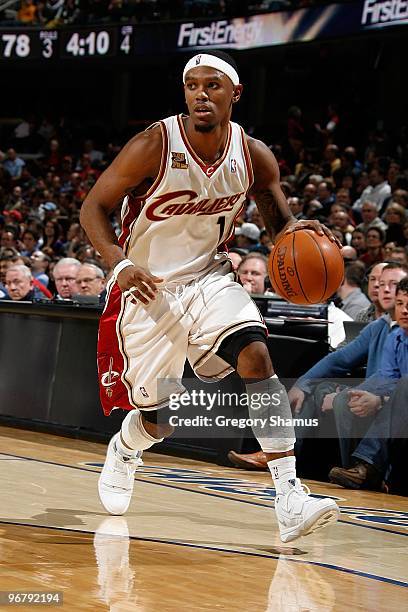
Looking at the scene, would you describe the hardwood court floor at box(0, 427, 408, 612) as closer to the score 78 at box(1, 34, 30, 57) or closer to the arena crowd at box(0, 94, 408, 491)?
the arena crowd at box(0, 94, 408, 491)

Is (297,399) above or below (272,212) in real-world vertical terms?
below

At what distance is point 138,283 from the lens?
422 centimetres

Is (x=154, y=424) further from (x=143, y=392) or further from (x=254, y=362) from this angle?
(x=254, y=362)

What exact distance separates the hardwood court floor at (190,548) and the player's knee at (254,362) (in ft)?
2.07

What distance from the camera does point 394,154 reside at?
49.3 ft

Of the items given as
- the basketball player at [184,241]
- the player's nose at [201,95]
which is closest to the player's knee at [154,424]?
the basketball player at [184,241]

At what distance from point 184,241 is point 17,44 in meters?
16.8

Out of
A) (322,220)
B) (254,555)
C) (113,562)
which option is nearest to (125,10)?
(322,220)

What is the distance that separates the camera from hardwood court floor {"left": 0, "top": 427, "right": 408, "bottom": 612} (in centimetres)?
329

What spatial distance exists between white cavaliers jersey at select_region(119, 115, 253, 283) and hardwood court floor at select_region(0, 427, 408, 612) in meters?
1.05

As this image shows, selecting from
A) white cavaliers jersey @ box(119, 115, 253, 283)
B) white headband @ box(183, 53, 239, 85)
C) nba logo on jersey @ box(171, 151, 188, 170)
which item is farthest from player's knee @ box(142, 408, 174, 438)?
white headband @ box(183, 53, 239, 85)

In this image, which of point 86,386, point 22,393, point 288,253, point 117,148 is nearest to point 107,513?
point 288,253

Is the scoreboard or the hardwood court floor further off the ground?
the scoreboard

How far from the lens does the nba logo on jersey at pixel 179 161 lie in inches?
176
